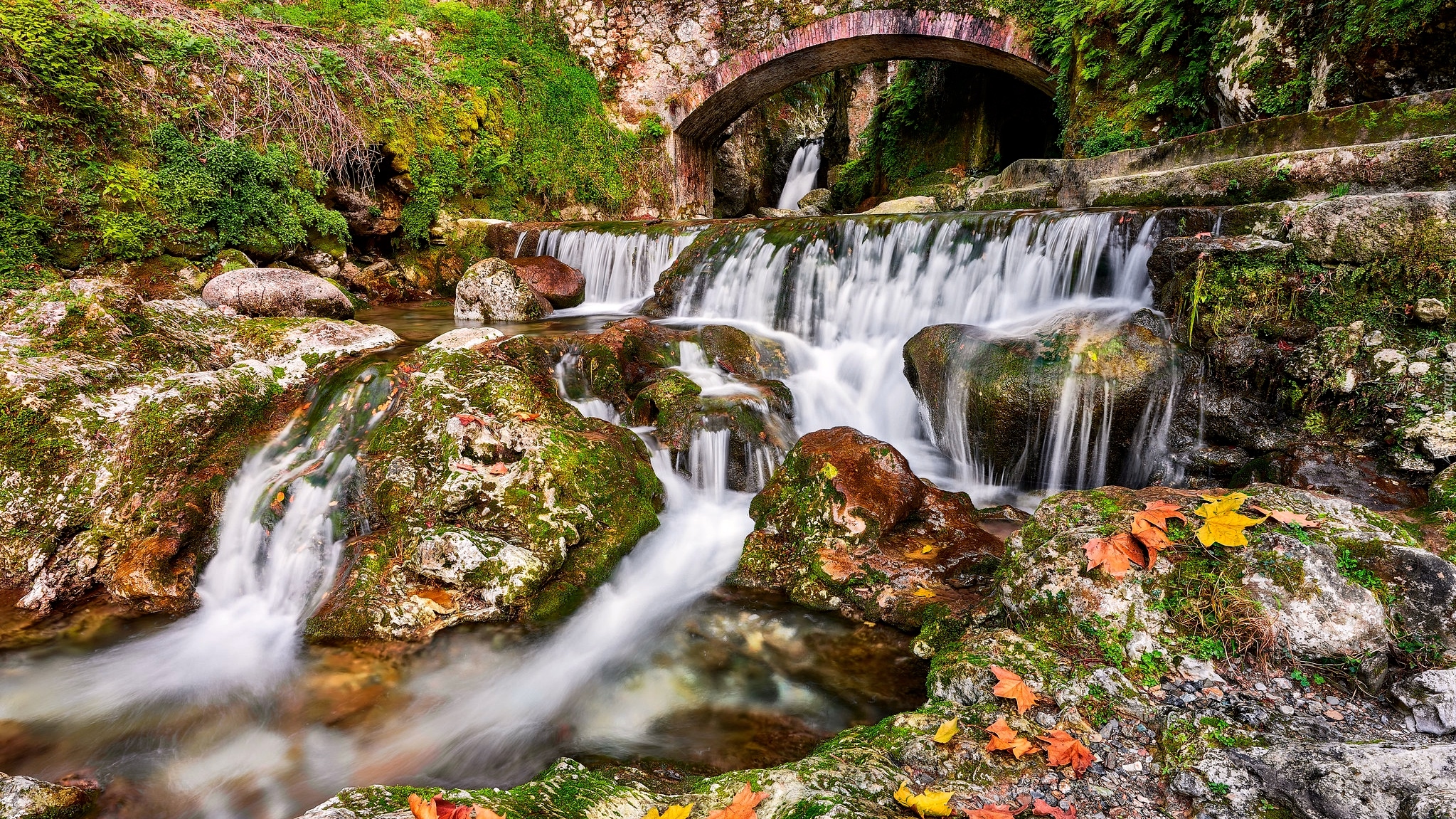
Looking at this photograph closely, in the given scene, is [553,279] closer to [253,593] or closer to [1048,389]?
[253,593]

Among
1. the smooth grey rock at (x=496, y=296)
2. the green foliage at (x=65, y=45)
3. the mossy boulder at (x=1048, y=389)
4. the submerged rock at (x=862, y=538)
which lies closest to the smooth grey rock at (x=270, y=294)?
the smooth grey rock at (x=496, y=296)

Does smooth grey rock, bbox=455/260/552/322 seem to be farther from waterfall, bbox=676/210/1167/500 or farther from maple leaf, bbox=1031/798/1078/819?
maple leaf, bbox=1031/798/1078/819

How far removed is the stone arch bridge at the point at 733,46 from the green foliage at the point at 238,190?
6.98 metres

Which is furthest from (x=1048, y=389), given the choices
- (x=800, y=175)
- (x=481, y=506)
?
(x=800, y=175)

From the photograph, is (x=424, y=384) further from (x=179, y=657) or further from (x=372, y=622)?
(x=179, y=657)

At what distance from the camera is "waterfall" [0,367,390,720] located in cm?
269

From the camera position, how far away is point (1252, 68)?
5.89 meters

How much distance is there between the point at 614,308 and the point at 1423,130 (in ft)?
25.0

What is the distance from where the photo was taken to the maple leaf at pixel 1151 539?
81.3 inches

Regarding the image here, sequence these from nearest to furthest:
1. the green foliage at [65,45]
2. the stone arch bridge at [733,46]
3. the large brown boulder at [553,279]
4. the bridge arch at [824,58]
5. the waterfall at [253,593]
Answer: the waterfall at [253,593] → the green foliage at [65,45] → the large brown boulder at [553,279] → the bridge arch at [824,58] → the stone arch bridge at [733,46]

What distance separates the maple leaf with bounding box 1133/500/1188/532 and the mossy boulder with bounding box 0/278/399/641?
Answer: 14.9ft

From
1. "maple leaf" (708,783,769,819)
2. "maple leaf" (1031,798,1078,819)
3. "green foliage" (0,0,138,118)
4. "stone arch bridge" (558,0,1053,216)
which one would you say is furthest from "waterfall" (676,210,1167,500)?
"green foliage" (0,0,138,118)

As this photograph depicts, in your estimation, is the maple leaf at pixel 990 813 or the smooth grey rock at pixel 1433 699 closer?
the maple leaf at pixel 990 813

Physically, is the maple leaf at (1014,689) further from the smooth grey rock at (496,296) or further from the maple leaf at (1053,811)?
the smooth grey rock at (496,296)
